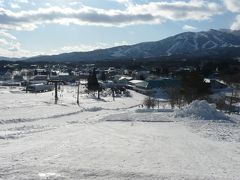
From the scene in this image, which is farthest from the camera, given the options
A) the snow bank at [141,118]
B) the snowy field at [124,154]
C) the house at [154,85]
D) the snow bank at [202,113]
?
the house at [154,85]

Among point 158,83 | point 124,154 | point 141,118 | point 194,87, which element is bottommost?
point 158,83

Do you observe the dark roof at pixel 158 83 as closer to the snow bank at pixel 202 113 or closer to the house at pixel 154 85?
the house at pixel 154 85

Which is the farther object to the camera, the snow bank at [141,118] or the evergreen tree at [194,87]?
the evergreen tree at [194,87]

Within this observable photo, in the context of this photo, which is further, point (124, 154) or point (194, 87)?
point (194, 87)

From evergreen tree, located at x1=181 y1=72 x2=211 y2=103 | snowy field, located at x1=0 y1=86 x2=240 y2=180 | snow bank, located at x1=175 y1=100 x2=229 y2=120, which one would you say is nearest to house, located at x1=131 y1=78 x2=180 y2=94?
evergreen tree, located at x1=181 y1=72 x2=211 y2=103

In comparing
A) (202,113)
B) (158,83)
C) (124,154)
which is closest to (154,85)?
(158,83)

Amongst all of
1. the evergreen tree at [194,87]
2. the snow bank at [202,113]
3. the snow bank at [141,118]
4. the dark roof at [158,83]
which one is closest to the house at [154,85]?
the dark roof at [158,83]

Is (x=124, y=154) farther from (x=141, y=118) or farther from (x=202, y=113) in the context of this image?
(x=202, y=113)

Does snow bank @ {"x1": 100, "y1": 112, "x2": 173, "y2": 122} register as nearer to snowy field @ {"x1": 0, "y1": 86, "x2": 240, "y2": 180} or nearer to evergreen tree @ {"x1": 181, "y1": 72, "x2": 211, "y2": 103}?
snowy field @ {"x1": 0, "y1": 86, "x2": 240, "y2": 180}

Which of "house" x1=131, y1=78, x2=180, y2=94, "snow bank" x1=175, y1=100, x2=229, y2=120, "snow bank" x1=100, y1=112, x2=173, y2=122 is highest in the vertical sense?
"snow bank" x1=175, y1=100, x2=229, y2=120

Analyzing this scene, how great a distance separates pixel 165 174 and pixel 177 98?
172 feet

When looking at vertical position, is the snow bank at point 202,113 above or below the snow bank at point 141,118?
above

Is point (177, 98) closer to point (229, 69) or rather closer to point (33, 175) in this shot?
point (33, 175)

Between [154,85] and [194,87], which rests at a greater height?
[194,87]
